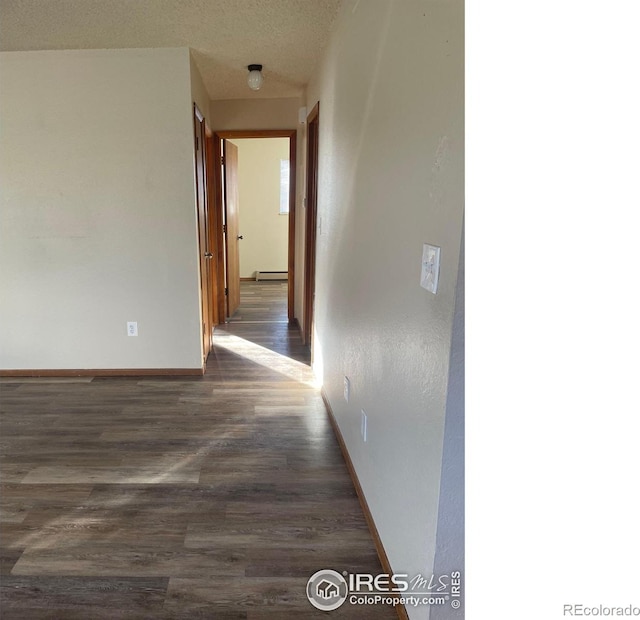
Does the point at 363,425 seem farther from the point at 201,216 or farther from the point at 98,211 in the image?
the point at 98,211

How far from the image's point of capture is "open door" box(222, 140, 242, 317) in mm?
4721

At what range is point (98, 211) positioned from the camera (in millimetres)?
3119

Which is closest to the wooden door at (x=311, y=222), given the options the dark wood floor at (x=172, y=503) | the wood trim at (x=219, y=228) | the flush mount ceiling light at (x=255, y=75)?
the flush mount ceiling light at (x=255, y=75)

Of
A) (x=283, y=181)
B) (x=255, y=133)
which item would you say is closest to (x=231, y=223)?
(x=255, y=133)

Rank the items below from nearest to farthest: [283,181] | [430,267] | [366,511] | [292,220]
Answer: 1. [430,267]
2. [366,511]
3. [292,220]
4. [283,181]

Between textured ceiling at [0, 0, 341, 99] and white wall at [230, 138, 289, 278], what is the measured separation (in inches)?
158

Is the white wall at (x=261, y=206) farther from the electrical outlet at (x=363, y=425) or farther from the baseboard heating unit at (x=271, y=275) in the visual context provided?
the electrical outlet at (x=363, y=425)

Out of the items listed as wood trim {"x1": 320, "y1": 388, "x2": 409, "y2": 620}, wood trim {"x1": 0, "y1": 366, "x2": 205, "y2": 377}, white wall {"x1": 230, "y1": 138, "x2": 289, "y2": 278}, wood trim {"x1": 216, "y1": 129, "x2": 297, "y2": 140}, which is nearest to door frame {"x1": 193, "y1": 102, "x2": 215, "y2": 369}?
wood trim {"x1": 0, "y1": 366, "x2": 205, "y2": 377}

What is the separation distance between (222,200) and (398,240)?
11.9 ft

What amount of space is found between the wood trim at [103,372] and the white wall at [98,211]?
4 centimetres

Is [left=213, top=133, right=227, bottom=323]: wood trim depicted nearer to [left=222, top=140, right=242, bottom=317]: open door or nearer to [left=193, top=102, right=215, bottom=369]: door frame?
[left=222, top=140, right=242, bottom=317]: open door

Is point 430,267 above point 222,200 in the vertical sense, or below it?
below

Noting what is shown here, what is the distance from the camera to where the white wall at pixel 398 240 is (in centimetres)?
99
